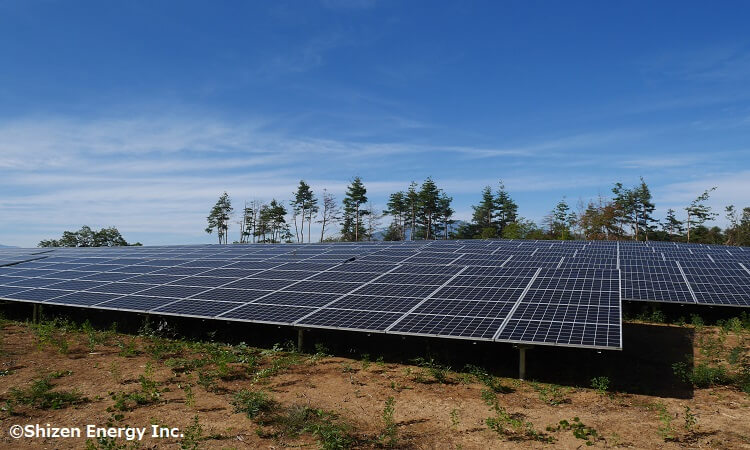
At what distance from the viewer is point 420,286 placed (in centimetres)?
1750

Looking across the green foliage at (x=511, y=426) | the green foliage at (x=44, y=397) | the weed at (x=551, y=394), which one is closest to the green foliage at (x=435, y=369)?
the green foliage at (x=511, y=426)

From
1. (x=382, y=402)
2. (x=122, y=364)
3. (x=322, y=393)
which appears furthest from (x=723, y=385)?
(x=122, y=364)

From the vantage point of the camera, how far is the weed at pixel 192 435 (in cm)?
865

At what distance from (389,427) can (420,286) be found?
8311mm

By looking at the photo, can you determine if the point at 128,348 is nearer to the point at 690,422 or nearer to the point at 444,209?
the point at 690,422

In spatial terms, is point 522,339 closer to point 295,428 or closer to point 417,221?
point 295,428

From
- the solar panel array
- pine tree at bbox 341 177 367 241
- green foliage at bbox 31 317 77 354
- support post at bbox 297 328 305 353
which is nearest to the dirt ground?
support post at bbox 297 328 305 353

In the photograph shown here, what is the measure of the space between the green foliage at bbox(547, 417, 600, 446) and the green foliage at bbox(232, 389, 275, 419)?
21.9 ft

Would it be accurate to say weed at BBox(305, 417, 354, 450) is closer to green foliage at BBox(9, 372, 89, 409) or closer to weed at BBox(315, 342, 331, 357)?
weed at BBox(315, 342, 331, 357)

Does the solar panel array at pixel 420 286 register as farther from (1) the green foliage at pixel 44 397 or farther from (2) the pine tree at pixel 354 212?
(2) the pine tree at pixel 354 212

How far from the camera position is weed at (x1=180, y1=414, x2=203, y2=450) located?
28.4 feet

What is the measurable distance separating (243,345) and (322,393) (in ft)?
17.7

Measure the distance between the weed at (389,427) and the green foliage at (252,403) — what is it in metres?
2.91

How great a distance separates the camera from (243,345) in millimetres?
15984
